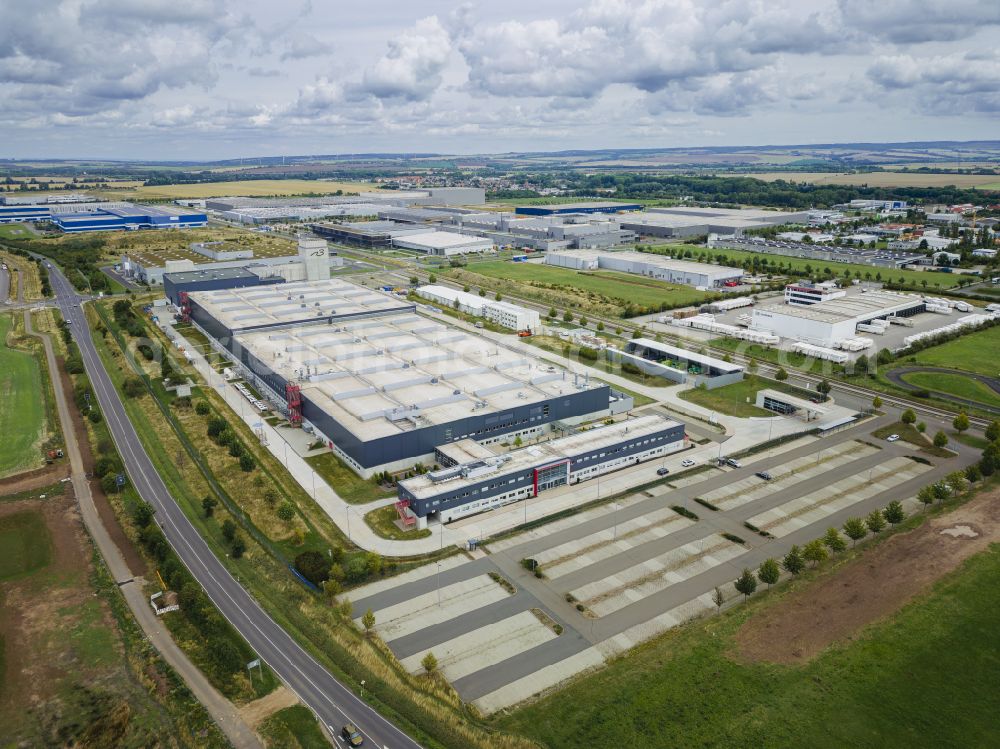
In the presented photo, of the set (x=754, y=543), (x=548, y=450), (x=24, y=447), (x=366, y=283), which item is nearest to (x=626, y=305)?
(x=366, y=283)

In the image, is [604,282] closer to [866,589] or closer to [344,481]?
[344,481]

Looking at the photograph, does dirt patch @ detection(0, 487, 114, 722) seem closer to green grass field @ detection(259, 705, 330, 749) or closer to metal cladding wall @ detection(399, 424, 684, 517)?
green grass field @ detection(259, 705, 330, 749)

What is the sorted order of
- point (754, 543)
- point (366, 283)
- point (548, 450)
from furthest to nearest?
point (366, 283) → point (548, 450) → point (754, 543)

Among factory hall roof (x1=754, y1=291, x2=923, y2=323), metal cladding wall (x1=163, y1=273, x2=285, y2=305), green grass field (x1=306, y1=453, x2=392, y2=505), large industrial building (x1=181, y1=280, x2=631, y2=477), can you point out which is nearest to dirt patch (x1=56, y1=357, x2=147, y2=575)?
green grass field (x1=306, y1=453, x2=392, y2=505)

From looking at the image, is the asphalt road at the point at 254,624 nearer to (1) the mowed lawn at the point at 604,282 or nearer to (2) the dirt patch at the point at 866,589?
(2) the dirt patch at the point at 866,589

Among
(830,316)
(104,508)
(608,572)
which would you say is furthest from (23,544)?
(830,316)

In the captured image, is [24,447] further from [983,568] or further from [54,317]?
[983,568]
